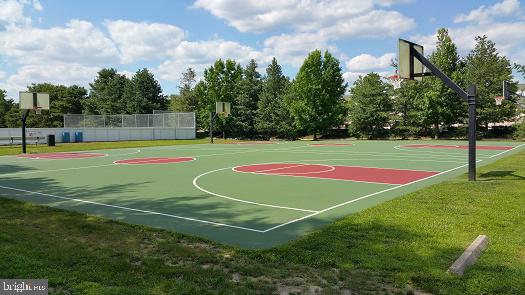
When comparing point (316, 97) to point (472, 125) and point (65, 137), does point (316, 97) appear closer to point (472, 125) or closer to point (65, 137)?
point (65, 137)

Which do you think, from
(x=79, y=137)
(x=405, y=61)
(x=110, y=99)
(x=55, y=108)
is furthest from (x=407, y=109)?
(x=55, y=108)

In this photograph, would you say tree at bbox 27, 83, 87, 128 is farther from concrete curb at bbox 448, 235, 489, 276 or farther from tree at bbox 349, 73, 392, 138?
concrete curb at bbox 448, 235, 489, 276

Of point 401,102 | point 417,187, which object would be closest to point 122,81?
point 401,102

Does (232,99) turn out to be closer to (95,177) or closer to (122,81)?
(122,81)

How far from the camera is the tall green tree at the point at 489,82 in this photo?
48.3 meters

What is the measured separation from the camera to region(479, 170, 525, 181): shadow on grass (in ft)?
43.8

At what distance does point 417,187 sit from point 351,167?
5.77 meters

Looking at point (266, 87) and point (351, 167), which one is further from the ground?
point (266, 87)

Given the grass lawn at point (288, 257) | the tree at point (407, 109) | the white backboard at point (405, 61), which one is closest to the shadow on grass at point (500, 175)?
the white backboard at point (405, 61)

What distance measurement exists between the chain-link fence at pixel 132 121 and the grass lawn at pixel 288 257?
42544 mm

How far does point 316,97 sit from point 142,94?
3555 cm

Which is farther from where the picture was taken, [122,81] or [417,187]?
[122,81]

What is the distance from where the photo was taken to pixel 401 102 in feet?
172

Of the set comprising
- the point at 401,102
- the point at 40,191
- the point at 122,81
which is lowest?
the point at 40,191
